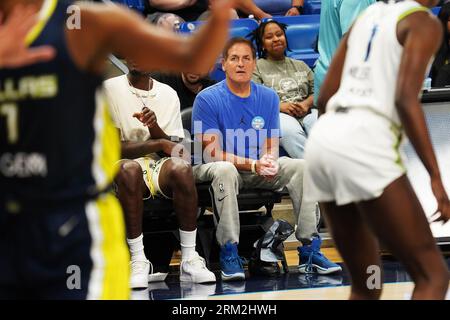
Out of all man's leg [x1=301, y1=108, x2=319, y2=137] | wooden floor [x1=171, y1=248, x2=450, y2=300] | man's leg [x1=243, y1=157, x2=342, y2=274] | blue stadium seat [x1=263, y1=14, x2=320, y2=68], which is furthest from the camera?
blue stadium seat [x1=263, y1=14, x2=320, y2=68]

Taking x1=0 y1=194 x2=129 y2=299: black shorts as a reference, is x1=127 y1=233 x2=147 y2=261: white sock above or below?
below

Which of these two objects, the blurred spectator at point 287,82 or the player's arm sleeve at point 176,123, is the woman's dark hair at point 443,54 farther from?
the player's arm sleeve at point 176,123

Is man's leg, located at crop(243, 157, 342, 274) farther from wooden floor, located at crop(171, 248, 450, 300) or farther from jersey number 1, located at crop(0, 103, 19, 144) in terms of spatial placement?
jersey number 1, located at crop(0, 103, 19, 144)

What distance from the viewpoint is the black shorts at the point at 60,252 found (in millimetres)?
2461

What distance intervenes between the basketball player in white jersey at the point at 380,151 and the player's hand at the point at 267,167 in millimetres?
2674

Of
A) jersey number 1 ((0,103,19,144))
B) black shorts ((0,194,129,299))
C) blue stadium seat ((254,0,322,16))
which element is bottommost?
blue stadium seat ((254,0,322,16))

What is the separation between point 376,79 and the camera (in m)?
3.59

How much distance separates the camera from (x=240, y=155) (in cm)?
662

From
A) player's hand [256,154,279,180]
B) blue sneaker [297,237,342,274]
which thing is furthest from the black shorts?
blue sneaker [297,237,342,274]

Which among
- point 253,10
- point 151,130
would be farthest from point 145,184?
point 253,10

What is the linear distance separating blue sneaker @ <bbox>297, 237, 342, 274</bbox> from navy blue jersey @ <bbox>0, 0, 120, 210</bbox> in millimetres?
4142

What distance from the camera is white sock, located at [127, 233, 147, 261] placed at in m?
6.20

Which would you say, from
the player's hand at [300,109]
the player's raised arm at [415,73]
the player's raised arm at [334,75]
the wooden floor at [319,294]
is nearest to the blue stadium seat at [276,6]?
the player's hand at [300,109]

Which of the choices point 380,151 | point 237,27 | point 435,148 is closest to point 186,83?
point 237,27
